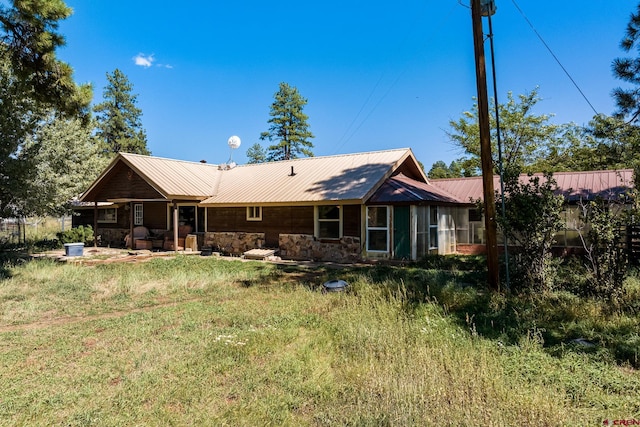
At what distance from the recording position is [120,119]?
143ft

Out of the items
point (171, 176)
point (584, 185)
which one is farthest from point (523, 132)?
point (171, 176)

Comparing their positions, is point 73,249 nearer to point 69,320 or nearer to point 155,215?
point 155,215

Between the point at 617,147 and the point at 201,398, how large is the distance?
1583cm

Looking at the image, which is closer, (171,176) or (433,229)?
(433,229)

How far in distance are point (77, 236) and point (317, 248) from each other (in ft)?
46.6

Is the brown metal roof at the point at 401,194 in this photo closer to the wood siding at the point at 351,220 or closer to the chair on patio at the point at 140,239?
the wood siding at the point at 351,220

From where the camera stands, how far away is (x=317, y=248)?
1580cm

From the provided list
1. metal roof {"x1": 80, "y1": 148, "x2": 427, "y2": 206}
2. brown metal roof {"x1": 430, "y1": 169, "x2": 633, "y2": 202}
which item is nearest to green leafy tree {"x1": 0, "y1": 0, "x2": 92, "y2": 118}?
metal roof {"x1": 80, "y1": 148, "x2": 427, "y2": 206}

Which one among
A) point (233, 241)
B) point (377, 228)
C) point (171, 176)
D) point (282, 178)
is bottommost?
point (233, 241)

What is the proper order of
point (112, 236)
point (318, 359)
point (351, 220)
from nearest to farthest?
1. point (318, 359)
2. point (351, 220)
3. point (112, 236)

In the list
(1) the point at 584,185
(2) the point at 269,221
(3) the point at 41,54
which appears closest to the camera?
(3) the point at 41,54

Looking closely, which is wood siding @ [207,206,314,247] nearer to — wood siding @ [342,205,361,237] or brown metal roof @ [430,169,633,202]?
wood siding @ [342,205,361,237]

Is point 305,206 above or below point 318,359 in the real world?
above

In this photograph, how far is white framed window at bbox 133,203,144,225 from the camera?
21297mm
